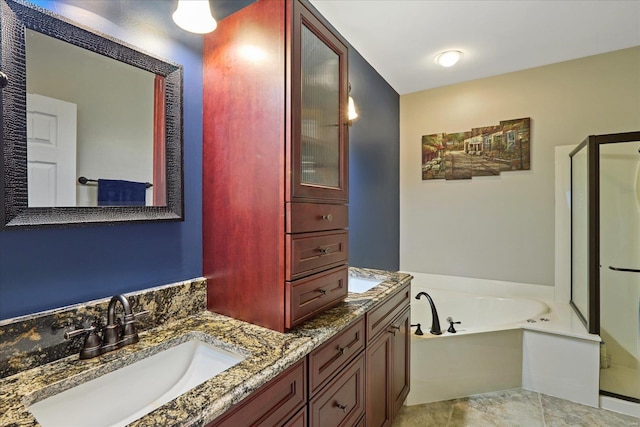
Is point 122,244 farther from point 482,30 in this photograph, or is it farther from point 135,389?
point 482,30

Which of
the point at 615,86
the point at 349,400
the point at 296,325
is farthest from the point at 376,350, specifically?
the point at 615,86

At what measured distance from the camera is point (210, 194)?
50.5 inches

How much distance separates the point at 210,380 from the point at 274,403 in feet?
0.68

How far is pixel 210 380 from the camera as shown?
0.77 metres

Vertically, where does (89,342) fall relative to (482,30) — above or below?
below

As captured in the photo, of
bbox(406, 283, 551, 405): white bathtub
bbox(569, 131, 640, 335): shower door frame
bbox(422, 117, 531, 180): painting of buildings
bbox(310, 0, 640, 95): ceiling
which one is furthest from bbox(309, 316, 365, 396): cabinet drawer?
bbox(422, 117, 531, 180): painting of buildings

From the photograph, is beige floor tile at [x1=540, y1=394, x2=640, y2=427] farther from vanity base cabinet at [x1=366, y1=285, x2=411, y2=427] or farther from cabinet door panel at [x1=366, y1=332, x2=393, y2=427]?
cabinet door panel at [x1=366, y1=332, x2=393, y2=427]

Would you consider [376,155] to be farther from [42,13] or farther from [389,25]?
[42,13]

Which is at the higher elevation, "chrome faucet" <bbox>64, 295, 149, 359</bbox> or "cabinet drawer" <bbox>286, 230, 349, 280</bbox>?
"cabinet drawer" <bbox>286, 230, 349, 280</bbox>

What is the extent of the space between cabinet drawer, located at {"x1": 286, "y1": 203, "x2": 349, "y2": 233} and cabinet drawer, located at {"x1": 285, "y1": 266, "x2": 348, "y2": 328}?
0.18 metres

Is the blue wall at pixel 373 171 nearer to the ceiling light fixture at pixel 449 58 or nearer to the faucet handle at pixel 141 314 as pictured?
the ceiling light fixture at pixel 449 58

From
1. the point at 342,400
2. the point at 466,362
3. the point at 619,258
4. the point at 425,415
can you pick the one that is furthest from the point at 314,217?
the point at 619,258

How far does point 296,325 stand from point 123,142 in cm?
87

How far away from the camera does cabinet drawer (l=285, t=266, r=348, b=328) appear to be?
3.48 feet
